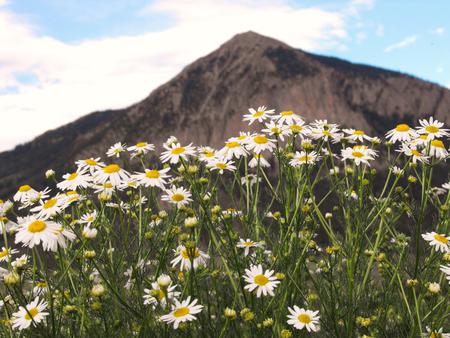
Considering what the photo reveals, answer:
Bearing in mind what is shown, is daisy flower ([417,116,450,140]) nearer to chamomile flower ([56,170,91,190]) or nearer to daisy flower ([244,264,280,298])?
daisy flower ([244,264,280,298])

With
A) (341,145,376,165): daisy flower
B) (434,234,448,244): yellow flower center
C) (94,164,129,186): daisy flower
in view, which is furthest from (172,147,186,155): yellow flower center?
(434,234,448,244): yellow flower center

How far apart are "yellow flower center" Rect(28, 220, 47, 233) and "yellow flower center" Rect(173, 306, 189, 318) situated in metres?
0.98

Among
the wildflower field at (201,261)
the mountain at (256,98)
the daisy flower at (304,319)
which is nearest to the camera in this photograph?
the wildflower field at (201,261)

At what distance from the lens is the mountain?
24.7m

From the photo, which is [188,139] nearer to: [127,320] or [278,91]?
[278,91]

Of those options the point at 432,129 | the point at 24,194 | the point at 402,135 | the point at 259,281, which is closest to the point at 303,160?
the point at 402,135

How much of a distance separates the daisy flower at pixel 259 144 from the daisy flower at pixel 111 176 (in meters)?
1.06

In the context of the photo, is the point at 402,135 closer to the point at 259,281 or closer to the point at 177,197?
the point at 259,281

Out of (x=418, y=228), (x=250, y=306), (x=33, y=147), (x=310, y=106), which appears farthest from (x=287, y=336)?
(x=33, y=147)

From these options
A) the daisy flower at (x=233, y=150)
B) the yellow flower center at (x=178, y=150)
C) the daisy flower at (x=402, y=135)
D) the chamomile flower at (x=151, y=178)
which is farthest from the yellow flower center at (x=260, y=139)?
the daisy flower at (x=402, y=135)

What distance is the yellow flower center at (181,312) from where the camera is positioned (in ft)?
9.07

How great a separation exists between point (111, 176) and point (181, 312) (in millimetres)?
1198

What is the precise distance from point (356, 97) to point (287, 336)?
25092 mm

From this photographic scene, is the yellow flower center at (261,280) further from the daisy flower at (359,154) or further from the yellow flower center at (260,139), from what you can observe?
the daisy flower at (359,154)
